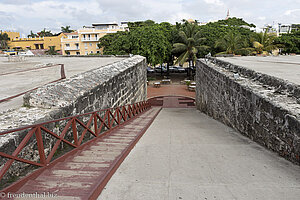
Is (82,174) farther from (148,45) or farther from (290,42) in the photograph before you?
(290,42)

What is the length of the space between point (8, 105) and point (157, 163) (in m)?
3.09

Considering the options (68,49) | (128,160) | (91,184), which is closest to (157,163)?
(128,160)

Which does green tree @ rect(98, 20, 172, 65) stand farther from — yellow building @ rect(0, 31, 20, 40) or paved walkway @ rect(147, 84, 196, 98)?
yellow building @ rect(0, 31, 20, 40)

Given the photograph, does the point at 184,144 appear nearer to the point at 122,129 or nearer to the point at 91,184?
the point at 122,129

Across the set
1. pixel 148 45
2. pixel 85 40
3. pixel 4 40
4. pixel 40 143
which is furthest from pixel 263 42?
pixel 4 40

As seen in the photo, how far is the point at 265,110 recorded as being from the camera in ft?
13.4

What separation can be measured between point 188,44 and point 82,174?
22703 mm

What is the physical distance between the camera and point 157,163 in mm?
3172

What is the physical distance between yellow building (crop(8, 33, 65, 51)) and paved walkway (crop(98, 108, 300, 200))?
54548mm

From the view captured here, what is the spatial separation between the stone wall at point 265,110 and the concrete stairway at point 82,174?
99.2 inches

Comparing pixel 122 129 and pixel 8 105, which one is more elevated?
pixel 8 105

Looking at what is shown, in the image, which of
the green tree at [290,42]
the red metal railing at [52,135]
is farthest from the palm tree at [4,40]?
the red metal railing at [52,135]

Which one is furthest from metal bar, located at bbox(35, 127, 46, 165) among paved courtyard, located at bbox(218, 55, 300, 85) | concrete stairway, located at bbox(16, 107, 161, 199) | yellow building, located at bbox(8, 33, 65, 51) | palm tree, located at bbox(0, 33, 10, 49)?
palm tree, located at bbox(0, 33, 10, 49)

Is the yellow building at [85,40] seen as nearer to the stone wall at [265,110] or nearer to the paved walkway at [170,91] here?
the paved walkway at [170,91]
